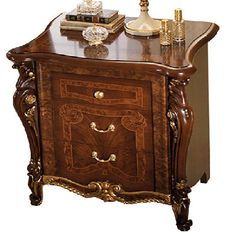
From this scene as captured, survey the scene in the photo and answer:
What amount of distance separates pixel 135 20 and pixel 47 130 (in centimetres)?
51

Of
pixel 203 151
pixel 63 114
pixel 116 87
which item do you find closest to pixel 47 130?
pixel 63 114

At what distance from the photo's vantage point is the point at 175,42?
3705mm

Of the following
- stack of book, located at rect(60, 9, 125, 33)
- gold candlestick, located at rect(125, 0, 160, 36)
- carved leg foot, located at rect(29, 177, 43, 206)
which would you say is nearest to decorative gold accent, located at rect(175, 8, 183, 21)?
gold candlestick, located at rect(125, 0, 160, 36)

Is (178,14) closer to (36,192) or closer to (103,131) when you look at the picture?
(103,131)

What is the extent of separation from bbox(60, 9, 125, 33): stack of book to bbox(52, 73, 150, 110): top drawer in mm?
253

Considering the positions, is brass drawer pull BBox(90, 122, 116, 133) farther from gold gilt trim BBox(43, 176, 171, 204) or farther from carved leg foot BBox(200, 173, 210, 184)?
carved leg foot BBox(200, 173, 210, 184)

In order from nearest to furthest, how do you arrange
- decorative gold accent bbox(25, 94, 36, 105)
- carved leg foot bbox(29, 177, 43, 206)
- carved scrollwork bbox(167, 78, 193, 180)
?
carved scrollwork bbox(167, 78, 193, 180) → decorative gold accent bbox(25, 94, 36, 105) → carved leg foot bbox(29, 177, 43, 206)

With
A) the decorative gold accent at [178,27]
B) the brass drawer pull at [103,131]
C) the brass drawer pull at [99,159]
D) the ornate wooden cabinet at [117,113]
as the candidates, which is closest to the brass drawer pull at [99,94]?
the ornate wooden cabinet at [117,113]

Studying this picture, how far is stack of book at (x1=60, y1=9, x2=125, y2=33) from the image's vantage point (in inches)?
150

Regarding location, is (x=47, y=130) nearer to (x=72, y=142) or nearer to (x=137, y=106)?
(x=72, y=142)

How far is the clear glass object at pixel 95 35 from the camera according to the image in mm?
3738

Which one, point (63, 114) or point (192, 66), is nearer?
point (192, 66)

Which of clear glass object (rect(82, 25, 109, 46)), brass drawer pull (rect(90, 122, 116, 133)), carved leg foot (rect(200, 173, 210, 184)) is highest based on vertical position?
clear glass object (rect(82, 25, 109, 46))

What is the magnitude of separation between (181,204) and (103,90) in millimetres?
485
